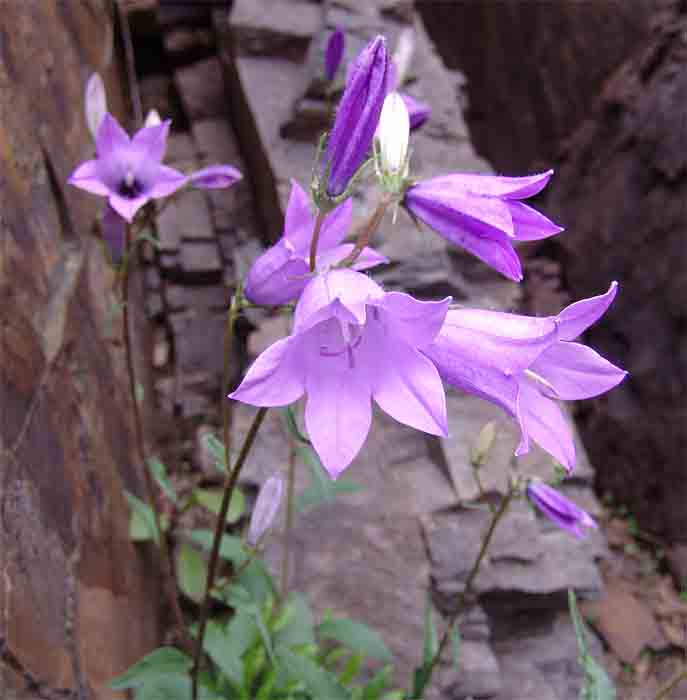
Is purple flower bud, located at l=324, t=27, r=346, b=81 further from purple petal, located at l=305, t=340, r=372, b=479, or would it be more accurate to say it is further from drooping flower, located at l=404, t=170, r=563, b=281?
purple petal, located at l=305, t=340, r=372, b=479

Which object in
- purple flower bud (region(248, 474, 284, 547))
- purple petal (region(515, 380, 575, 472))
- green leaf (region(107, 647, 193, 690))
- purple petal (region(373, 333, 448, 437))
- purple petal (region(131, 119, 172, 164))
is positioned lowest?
green leaf (region(107, 647, 193, 690))

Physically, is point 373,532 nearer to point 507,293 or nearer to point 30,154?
point 507,293

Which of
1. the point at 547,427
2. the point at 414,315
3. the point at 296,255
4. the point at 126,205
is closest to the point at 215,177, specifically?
the point at 126,205

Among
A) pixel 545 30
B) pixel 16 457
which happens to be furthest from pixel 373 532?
pixel 545 30

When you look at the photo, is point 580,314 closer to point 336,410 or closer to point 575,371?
point 575,371

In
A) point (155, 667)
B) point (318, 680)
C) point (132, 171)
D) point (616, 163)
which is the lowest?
point (616, 163)

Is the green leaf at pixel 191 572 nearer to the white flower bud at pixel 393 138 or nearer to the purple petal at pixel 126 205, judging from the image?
the purple petal at pixel 126 205

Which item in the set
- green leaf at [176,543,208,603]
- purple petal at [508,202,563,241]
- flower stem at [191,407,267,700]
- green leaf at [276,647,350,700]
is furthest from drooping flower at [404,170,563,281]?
green leaf at [176,543,208,603]

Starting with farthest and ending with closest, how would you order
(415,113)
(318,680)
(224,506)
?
(318,680)
(415,113)
(224,506)
